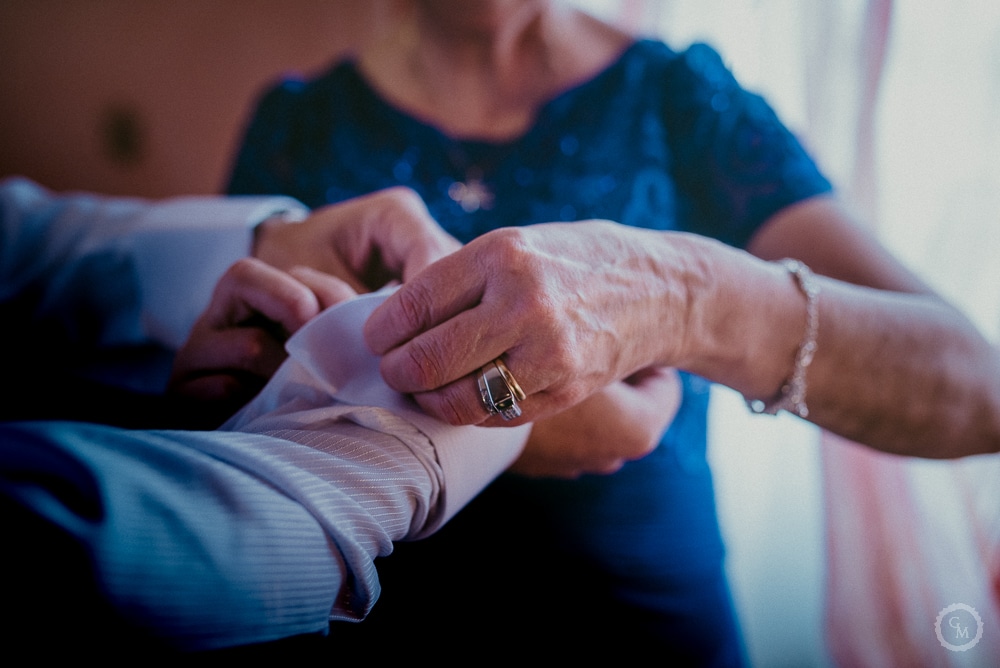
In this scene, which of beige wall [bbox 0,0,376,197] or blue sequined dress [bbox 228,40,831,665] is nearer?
blue sequined dress [bbox 228,40,831,665]

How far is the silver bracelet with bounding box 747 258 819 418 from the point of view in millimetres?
400

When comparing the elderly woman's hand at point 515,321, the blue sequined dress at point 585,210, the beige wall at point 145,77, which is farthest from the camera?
the beige wall at point 145,77

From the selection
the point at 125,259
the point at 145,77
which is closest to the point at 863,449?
the point at 125,259

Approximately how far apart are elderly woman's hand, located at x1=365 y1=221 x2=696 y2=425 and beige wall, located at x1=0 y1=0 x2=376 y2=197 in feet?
2.68

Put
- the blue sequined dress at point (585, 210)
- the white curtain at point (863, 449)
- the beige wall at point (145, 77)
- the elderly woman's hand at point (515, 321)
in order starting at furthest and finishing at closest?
the beige wall at point (145, 77) < the white curtain at point (863, 449) < the blue sequined dress at point (585, 210) < the elderly woman's hand at point (515, 321)

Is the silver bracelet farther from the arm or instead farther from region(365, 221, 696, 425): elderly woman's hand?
region(365, 221, 696, 425): elderly woman's hand

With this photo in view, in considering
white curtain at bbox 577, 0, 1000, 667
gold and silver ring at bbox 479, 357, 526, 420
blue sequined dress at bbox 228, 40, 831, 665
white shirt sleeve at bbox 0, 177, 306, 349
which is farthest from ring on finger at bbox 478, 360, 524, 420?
white curtain at bbox 577, 0, 1000, 667

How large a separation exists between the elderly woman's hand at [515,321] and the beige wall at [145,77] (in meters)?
0.82

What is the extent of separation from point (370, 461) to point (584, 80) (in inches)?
20.6

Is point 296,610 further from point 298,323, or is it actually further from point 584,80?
point 584,80

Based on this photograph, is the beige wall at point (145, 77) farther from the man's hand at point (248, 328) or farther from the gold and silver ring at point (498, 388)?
the gold and silver ring at point (498, 388)

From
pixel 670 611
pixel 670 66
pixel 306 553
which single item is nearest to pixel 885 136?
pixel 670 66

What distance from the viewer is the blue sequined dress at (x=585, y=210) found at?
38 centimetres

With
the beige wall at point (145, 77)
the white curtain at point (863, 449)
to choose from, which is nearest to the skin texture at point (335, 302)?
the white curtain at point (863, 449)
